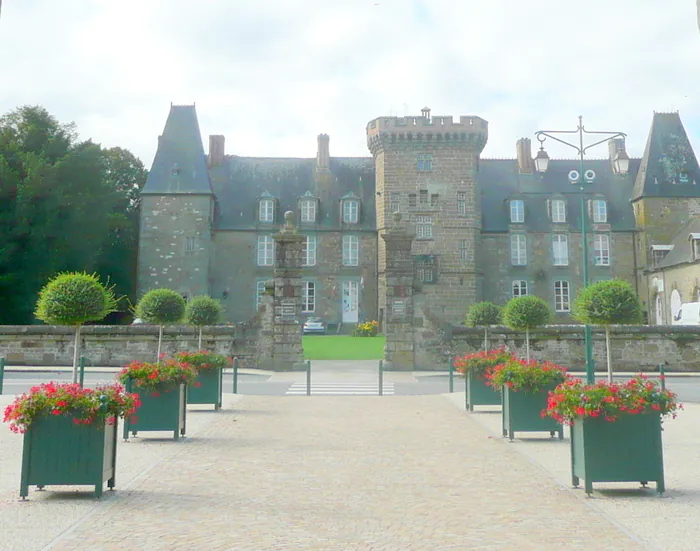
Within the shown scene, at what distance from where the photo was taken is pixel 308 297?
1657 inches

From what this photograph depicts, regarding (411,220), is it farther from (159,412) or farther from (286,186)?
(159,412)

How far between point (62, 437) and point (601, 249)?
41804mm

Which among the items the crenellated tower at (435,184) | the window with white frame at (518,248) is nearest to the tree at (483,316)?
the crenellated tower at (435,184)

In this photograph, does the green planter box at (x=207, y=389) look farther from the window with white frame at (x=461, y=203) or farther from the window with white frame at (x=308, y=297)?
the window with white frame at (x=461, y=203)

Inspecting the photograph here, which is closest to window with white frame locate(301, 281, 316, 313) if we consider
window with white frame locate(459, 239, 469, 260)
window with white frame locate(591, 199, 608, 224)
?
window with white frame locate(459, 239, 469, 260)

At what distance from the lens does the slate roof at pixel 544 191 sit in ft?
143

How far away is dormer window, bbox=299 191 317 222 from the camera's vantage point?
141 feet

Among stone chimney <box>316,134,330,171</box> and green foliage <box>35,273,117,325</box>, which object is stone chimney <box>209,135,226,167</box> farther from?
green foliage <box>35,273,117,325</box>

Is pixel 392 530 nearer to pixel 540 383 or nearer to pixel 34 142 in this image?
→ pixel 540 383

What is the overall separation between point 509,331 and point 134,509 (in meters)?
18.3

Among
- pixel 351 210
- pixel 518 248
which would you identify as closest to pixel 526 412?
pixel 351 210

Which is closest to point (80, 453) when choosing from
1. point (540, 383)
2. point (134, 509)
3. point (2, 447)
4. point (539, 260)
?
point (134, 509)

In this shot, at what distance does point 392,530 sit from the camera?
5.13 meters

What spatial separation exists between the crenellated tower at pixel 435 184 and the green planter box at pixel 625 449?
33945 millimetres
